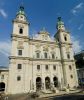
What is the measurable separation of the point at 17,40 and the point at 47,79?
15449mm

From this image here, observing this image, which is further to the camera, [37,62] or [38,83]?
[37,62]

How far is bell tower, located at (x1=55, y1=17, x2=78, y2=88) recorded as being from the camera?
128 ft

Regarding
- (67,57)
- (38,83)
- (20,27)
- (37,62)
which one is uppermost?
→ (20,27)

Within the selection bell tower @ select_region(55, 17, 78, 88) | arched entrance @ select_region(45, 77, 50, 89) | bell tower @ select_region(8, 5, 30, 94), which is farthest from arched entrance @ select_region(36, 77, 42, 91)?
bell tower @ select_region(55, 17, 78, 88)

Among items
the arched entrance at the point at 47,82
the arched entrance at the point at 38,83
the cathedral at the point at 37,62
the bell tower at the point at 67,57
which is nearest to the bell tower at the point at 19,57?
the cathedral at the point at 37,62

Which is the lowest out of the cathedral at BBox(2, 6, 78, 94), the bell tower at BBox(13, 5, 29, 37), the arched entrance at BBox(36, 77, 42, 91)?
the arched entrance at BBox(36, 77, 42, 91)

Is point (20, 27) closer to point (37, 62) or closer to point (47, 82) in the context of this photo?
point (37, 62)

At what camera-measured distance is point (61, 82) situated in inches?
1507

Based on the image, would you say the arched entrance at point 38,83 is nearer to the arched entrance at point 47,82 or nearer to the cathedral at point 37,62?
the cathedral at point 37,62

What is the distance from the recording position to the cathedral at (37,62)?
32906 millimetres

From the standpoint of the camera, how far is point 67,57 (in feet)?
137

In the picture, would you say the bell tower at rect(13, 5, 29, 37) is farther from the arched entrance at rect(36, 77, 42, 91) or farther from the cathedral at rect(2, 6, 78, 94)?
the arched entrance at rect(36, 77, 42, 91)

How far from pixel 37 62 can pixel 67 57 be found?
11.6 metres

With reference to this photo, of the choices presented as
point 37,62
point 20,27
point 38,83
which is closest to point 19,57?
point 37,62
